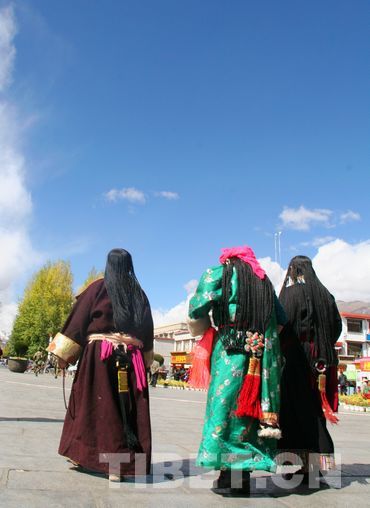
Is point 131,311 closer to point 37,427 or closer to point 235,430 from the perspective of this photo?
point 235,430

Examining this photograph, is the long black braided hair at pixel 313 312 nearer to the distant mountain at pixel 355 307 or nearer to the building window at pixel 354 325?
the building window at pixel 354 325

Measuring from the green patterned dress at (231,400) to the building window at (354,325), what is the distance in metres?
56.5

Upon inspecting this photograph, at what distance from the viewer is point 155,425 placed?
23.5ft

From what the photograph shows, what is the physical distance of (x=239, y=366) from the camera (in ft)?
11.6

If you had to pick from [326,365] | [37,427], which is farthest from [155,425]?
[326,365]

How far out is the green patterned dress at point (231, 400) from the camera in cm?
333

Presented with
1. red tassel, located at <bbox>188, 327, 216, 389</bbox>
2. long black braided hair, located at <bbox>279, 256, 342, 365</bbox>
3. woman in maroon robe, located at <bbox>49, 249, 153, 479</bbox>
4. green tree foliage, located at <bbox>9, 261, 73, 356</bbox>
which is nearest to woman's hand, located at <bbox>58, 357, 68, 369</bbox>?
woman in maroon robe, located at <bbox>49, 249, 153, 479</bbox>

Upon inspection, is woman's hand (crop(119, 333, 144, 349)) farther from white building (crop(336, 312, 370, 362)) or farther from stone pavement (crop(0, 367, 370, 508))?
white building (crop(336, 312, 370, 362))

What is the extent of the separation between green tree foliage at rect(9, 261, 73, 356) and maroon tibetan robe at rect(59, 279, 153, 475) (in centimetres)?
4945

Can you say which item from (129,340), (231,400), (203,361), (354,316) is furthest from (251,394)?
(354,316)

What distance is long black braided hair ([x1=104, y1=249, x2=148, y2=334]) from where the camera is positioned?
381 centimetres

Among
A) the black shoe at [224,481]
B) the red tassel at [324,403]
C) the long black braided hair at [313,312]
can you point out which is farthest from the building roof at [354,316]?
the black shoe at [224,481]

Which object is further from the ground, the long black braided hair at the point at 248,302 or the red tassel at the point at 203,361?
the long black braided hair at the point at 248,302

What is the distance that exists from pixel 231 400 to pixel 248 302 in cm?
70
